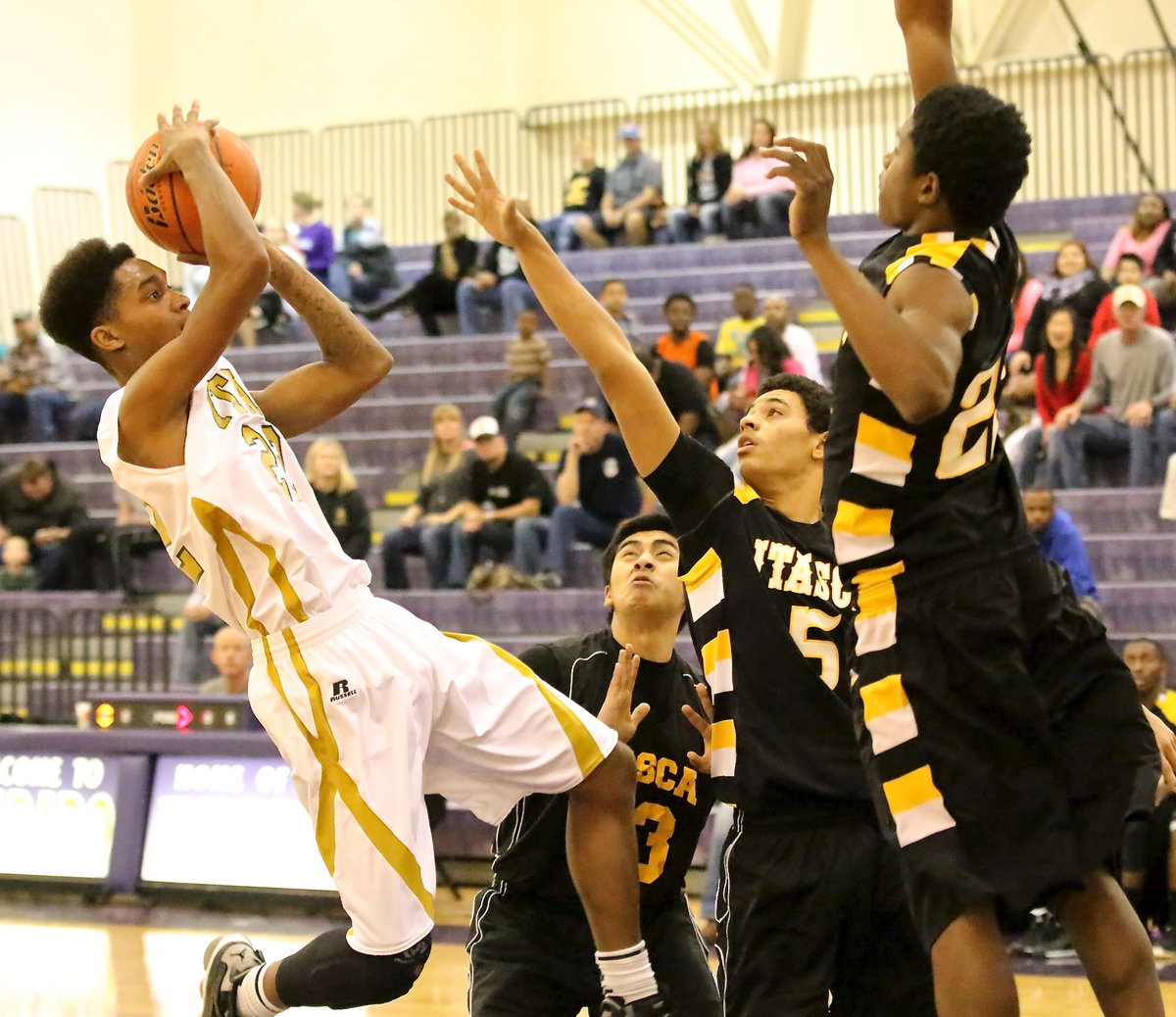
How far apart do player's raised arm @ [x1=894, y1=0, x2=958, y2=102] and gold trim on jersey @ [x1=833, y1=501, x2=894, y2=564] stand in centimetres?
95

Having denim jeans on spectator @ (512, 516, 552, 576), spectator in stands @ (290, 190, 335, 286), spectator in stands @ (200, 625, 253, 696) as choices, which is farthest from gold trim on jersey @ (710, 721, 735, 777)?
spectator in stands @ (290, 190, 335, 286)

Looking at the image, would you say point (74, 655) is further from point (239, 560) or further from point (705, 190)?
point (239, 560)

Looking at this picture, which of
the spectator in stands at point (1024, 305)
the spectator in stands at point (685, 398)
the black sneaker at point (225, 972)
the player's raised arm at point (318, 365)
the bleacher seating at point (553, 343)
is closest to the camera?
the black sneaker at point (225, 972)

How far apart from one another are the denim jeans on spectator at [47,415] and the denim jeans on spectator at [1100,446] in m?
9.52

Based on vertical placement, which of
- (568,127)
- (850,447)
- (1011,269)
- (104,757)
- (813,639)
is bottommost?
(104,757)

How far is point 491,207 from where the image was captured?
383 cm

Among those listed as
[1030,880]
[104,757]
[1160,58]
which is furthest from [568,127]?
[1030,880]

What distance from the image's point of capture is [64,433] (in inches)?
619

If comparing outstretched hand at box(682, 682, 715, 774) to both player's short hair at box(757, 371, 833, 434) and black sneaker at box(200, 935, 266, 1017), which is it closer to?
player's short hair at box(757, 371, 833, 434)

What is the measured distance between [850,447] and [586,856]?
4.62ft

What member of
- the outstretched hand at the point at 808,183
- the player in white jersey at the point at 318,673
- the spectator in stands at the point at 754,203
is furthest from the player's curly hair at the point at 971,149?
the spectator in stands at the point at 754,203

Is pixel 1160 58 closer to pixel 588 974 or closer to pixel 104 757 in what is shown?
pixel 104 757

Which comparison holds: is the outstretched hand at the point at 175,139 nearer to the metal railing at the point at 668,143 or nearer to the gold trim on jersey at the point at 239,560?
the gold trim on jersey at the point at 239,560

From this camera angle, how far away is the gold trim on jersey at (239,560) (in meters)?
3.81
